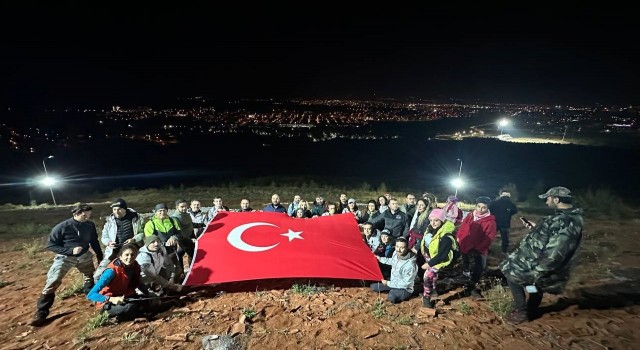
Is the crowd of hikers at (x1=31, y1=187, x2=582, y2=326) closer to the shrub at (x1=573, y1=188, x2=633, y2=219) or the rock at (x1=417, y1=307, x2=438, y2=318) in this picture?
the rock at (x1=417, y1=307, x2=438, y2=318)

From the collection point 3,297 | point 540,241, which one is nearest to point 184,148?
point 3,297

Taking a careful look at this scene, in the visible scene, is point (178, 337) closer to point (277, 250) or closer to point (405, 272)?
point (277, 250)

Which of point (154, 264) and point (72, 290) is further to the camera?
point (72, 290)

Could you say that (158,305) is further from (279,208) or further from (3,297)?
(279,208)

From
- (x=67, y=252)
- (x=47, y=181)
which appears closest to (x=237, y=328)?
(x=67, y=252)

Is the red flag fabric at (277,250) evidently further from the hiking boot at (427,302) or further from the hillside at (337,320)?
Result: the hiking boot at (427,302)

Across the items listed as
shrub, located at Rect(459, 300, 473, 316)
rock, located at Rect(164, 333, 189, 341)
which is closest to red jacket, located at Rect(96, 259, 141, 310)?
rock, located at Rect(164, 333, 189, 341)
